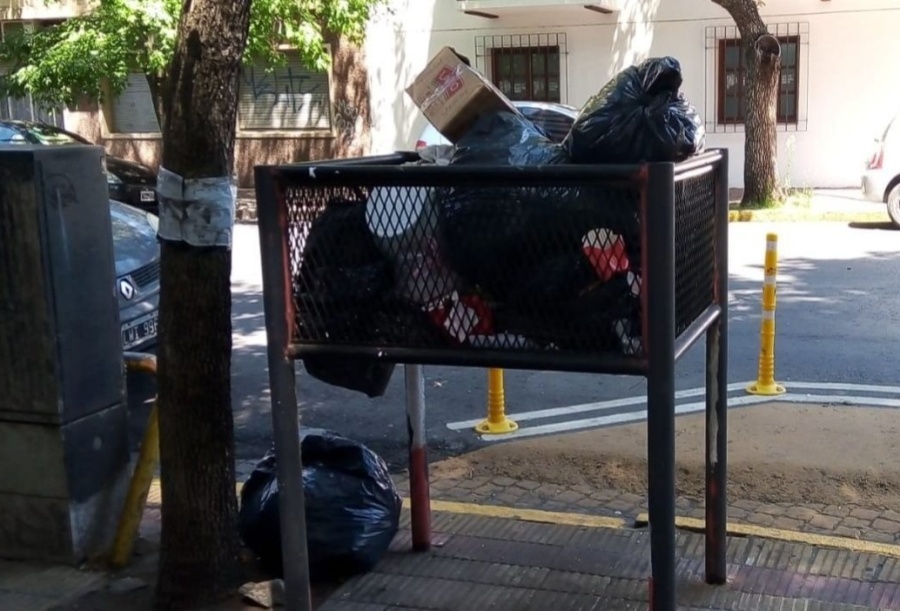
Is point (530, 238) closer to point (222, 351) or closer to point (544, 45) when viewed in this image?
point (222, 351)

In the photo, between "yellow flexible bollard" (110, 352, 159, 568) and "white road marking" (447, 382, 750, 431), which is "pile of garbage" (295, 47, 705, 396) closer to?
"yellow flexible bollard" (110, 352, 159, 568)

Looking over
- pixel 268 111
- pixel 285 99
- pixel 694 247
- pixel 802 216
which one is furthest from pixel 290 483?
pixel 268 111

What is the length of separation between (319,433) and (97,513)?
903 millimetres

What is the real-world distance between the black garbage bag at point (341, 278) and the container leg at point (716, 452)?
1.19 m

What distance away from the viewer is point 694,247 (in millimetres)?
3299

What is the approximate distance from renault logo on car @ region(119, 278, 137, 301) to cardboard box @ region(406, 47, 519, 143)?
128 inches

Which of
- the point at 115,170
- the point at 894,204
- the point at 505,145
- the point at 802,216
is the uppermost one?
the point at 505,145

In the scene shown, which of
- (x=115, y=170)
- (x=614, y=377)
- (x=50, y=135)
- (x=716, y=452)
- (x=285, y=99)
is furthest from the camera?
(x=285, y=99)

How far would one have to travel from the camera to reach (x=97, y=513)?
4.30 metres

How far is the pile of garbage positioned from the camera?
113 inches

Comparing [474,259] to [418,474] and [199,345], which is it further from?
[418,474]

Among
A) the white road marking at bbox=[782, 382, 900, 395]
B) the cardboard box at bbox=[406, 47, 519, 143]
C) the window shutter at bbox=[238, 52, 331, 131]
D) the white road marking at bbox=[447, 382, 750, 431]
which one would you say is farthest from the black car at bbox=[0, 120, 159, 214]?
the cardboard box at bbox=[406, 47, 519, 143]

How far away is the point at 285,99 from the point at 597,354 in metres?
17.9

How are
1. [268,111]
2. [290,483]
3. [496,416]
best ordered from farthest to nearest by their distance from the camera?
[268,111] → [496,416] → [290,483]
